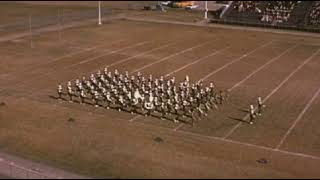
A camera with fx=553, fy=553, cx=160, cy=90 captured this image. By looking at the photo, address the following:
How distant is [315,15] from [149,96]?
39.3 metres

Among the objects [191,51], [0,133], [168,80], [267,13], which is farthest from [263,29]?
[0,133]

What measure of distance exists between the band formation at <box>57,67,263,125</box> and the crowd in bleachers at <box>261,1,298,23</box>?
33.4m

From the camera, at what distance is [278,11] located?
68.4 meters

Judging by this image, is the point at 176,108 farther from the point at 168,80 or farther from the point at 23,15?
the point at 23,15

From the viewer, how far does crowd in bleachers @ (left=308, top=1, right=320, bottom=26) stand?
Answer: 6320 centimetres

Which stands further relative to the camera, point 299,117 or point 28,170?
point 299,117

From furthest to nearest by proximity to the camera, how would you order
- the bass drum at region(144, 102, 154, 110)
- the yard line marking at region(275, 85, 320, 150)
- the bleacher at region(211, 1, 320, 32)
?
the bleacher at region(211, 1, 320, 32), the bass drum at region(144, 102, 154, 110), the yard line marking at region(275, 85, 320, 150)

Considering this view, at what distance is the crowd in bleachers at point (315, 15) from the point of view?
6320 cm

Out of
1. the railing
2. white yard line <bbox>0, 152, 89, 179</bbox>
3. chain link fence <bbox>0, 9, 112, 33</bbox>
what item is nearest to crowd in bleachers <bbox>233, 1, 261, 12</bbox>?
the railing

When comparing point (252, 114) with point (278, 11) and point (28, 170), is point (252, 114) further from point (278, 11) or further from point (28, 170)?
point (278, 11)

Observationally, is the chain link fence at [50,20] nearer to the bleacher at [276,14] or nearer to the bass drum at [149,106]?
the bleacher at [276,14]

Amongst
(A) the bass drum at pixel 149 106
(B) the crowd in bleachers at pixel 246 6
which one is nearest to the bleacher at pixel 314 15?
(B) the crowd in bleachers at pixel 246 6

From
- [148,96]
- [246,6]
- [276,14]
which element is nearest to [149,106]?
[148,96]

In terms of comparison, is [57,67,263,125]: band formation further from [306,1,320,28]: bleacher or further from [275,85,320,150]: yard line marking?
[306,1,320,28]: bleacher
